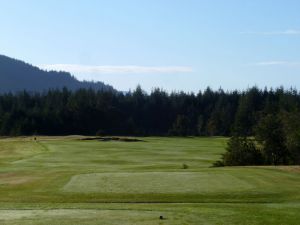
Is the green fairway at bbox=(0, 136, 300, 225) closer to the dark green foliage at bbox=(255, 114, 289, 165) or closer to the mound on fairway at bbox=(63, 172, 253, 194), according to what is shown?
the mound on fairway at bbox=(63, 172, 253, 194)

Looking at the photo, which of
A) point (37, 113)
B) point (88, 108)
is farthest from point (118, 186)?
point (88, 108)

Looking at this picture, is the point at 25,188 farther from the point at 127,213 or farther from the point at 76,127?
the point at 76,127

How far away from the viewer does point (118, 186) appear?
36.9 m

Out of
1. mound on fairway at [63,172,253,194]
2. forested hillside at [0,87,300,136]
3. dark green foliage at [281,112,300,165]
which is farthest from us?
forested hillside at [0,87,300,136]

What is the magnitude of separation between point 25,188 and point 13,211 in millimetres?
11151

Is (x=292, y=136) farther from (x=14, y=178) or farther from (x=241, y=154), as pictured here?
(x=14, y=178)

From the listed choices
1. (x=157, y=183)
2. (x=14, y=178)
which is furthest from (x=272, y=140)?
(x=14, y=178)

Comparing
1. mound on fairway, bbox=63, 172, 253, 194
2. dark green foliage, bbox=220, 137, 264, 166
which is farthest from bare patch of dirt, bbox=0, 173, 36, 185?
dark green foliage, bbox=220, 137, 264, 166

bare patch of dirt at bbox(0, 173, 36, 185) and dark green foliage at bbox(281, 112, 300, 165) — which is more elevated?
dark green foliage at bbox(281, 112, 300, 165)

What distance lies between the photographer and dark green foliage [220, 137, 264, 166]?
62281mm

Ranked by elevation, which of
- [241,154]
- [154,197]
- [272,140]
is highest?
[272,140]

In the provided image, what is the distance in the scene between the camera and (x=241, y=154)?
62750mm

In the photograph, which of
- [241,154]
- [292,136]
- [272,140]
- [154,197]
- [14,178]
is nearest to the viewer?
[154,197]

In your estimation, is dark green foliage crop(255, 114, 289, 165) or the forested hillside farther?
the forested hillside
